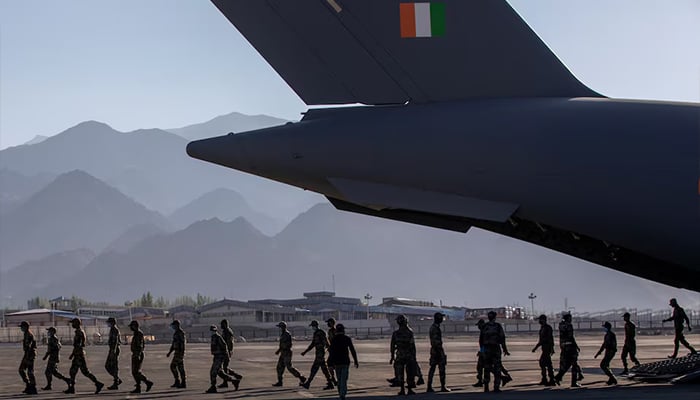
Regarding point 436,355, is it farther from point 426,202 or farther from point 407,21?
point 407,21

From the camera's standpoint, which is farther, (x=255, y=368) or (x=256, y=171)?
(x=255, y=368)

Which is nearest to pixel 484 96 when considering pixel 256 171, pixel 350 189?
pixel 350 189

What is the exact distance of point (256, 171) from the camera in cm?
1623

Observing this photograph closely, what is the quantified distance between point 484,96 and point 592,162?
86.1 inches

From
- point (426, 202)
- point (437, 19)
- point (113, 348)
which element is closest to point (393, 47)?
point (437, 19)

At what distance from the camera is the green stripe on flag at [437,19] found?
53.8 feet

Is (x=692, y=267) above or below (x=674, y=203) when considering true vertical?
below

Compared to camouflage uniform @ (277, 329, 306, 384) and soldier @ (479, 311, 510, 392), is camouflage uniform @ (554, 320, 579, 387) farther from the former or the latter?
camouflage uniform @ (277, 329, 306, 384)

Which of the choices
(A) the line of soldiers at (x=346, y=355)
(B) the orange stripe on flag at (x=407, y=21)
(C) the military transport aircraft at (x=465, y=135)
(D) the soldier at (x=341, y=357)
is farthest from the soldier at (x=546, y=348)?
(B) the orange stripe on flag at (x=407, y=21)

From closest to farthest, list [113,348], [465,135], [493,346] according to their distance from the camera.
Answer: [465,135], [493,346], [113,348]

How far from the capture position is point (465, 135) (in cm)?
1575

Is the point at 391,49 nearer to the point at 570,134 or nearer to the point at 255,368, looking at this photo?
the point at 570,134

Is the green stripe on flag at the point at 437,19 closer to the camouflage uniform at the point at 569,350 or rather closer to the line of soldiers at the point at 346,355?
the line of soldiers at the point at 346,355

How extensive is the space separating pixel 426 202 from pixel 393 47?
8.79 ft
